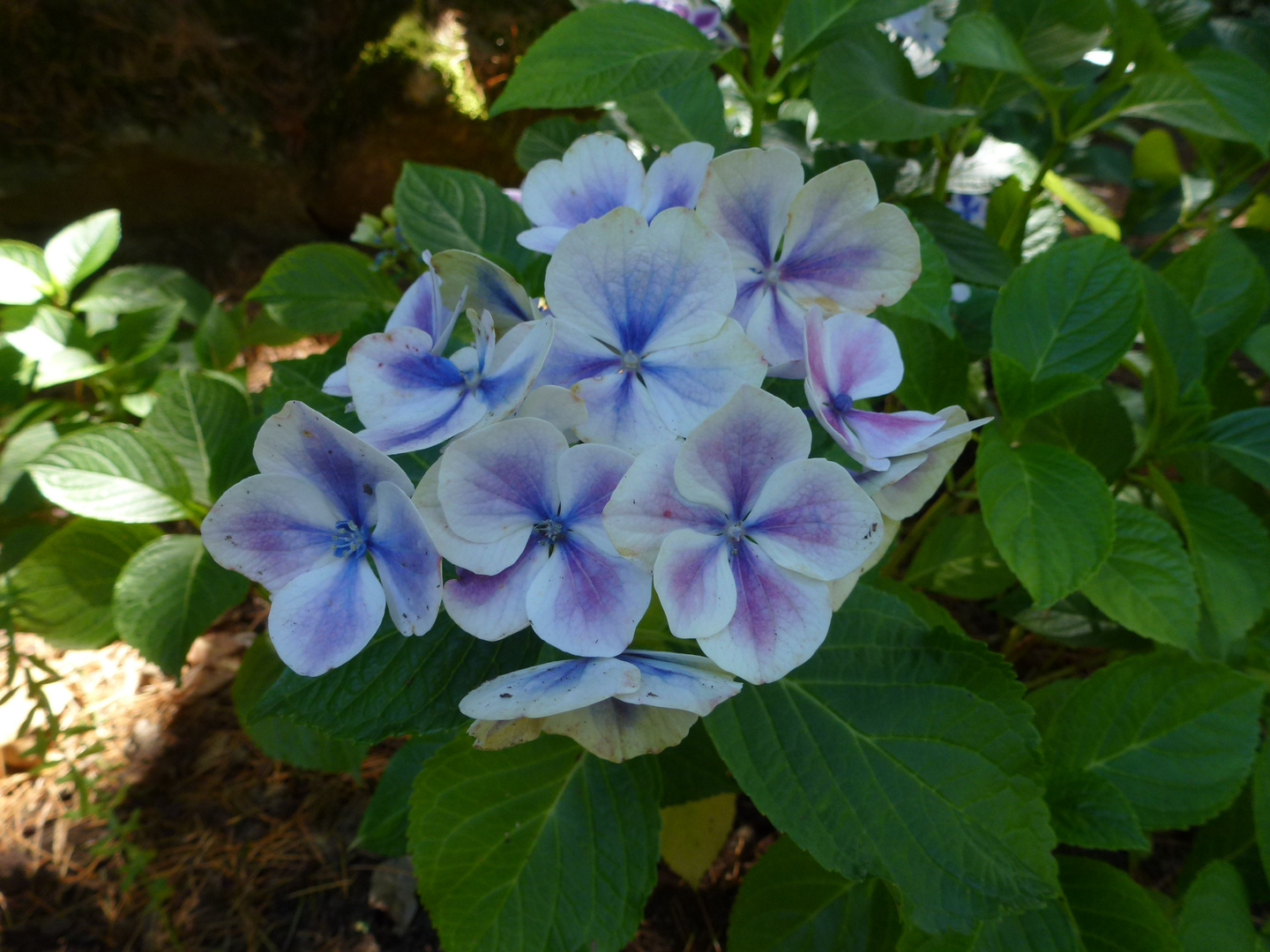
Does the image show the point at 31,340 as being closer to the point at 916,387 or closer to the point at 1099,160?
the point at 916,387

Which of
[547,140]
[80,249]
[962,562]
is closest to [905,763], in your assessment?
[962,562]

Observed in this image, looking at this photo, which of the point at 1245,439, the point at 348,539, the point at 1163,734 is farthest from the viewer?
the point at 1245,439

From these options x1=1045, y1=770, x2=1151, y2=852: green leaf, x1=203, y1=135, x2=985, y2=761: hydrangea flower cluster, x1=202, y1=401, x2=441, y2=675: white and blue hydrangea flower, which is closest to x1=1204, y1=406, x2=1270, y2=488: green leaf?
x1=1045, y1=770, x2=1151, y2=852: green leaf

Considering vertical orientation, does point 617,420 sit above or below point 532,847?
above

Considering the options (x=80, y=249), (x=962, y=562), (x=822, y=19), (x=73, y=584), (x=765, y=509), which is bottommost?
(x=73, y=584)

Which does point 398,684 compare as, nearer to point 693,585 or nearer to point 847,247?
point 693,585

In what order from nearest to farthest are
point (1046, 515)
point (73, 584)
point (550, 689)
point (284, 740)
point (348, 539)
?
point (550, 689) → point (348, 539) → point (1046, 515) → point (284, 740) → point (73, 584)

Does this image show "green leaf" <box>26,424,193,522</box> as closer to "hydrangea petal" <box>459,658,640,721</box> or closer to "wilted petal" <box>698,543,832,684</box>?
"hydrangea petal" <box>459,658,640,721</box>

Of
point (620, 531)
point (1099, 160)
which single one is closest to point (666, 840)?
point (620, 531)
